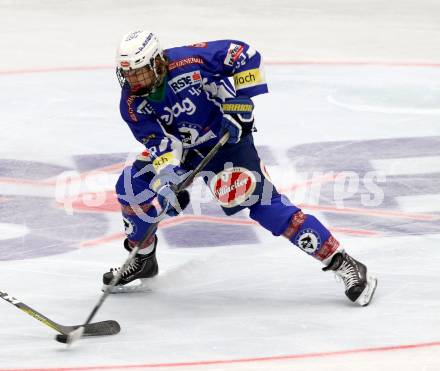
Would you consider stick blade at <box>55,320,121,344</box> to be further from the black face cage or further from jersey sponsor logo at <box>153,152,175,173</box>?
the black face cage

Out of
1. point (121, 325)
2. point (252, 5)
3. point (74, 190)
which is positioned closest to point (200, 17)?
point (252, 5)

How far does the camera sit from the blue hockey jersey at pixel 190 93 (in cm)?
564

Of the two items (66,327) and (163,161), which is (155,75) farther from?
(66,327)

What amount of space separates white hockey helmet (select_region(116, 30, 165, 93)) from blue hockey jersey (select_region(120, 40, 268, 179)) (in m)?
0.13

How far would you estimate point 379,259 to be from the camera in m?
6.31

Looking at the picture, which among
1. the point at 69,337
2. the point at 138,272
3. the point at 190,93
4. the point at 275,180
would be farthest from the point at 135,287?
the point at 275,180

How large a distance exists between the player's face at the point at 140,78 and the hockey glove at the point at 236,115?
0.37 m

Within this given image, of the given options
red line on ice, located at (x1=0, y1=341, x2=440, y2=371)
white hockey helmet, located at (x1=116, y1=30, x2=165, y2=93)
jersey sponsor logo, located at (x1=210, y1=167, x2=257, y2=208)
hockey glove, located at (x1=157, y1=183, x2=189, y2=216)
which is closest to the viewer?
red line on ice, located at (x1=0, y1=341, x2=440, y2=371)

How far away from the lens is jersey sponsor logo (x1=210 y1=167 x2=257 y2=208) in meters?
5.70

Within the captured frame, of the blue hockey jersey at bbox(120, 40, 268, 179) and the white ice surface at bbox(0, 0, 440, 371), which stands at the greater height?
the blue hockey jersey at bbox(120, 40, 268, 179)

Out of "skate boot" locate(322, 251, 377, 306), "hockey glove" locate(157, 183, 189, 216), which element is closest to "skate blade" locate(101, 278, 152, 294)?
"hockey glove" locate(157, 183, 189, 216)

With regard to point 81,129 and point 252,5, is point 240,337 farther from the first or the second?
point 252,5

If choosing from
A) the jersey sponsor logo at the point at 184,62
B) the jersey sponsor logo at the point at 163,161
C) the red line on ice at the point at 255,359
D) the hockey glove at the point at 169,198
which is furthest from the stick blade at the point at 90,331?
the jersey sponsor logo at the point at 184,62

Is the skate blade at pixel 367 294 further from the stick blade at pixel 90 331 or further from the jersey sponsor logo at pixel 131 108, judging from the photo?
the jersey sponsor logo at pixel 131 108
